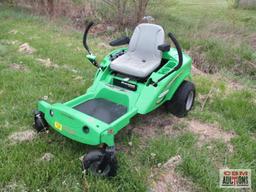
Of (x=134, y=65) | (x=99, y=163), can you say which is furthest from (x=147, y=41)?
(x=99, y=163)

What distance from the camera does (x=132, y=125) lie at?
9.84 feet

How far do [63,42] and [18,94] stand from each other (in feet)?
8.35

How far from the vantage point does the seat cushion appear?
289 cm

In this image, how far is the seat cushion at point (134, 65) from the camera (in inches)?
114

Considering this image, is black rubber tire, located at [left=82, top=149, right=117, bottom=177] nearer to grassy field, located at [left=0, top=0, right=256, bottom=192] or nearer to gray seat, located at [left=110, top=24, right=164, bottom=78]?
grassy field, located at [left=0, top=0, right=256, bottom=192]

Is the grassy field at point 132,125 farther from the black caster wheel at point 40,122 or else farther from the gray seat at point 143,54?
the gray seat at point 143,54

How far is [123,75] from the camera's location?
120 inches

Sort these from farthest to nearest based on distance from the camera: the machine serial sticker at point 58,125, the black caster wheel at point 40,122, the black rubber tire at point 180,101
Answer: the black rubber tire at point 180,101, the black caster wheel at point 40,122, the machine serial sticker at point 58,125

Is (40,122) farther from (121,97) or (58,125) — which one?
(121,97)

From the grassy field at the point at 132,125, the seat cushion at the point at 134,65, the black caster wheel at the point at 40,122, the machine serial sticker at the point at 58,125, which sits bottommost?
the grassy field at the point at 132,125

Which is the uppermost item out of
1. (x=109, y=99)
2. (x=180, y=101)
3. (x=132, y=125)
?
(x=109, y=99)

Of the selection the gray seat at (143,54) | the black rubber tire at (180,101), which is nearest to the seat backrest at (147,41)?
the gray seat at (143,54)

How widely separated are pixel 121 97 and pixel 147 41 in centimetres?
78

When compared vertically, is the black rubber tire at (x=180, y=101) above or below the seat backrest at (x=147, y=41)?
below
